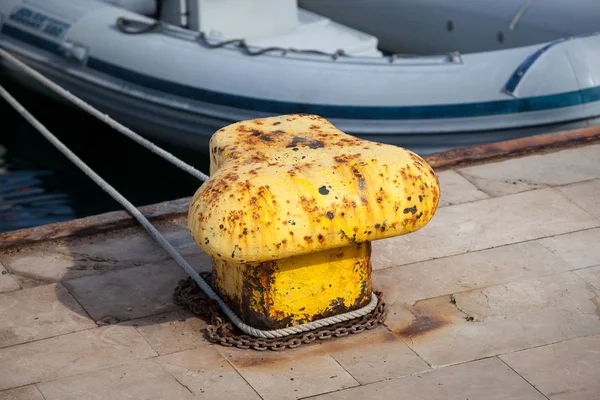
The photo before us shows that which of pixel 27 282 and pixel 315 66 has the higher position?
pixel 315 66

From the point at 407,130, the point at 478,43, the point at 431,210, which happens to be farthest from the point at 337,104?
the point at 431,210

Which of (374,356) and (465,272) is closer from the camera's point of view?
(374,356)

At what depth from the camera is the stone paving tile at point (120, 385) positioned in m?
3.70

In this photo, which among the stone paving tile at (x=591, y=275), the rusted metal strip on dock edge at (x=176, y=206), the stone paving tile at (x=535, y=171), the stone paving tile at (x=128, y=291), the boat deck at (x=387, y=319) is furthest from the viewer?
the stone paving tile at (x=535, y=171)

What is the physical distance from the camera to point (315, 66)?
25.5ft

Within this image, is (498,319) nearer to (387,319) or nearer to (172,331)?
(387,319)

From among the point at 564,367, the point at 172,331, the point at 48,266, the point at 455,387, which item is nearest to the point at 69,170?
the point at 48,266

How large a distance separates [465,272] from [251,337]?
117 centimetres

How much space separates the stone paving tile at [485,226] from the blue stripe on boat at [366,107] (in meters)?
2.07

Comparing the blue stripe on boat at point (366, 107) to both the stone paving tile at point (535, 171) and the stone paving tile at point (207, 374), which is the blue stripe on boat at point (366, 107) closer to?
the stone paving tile at point (535, 171)

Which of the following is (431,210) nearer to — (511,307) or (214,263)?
(511,307)

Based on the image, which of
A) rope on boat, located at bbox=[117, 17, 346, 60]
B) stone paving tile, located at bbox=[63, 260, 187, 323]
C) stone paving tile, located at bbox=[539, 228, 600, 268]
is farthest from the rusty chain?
rope on boat, located at bbox=[117, 17, 346, 60]

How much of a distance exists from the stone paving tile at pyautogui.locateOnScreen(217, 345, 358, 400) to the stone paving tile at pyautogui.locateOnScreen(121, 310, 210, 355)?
15 centimetres

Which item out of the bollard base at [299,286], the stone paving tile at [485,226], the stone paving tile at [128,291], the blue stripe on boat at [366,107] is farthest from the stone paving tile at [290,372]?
the blue stripe on boat at [366,107]
